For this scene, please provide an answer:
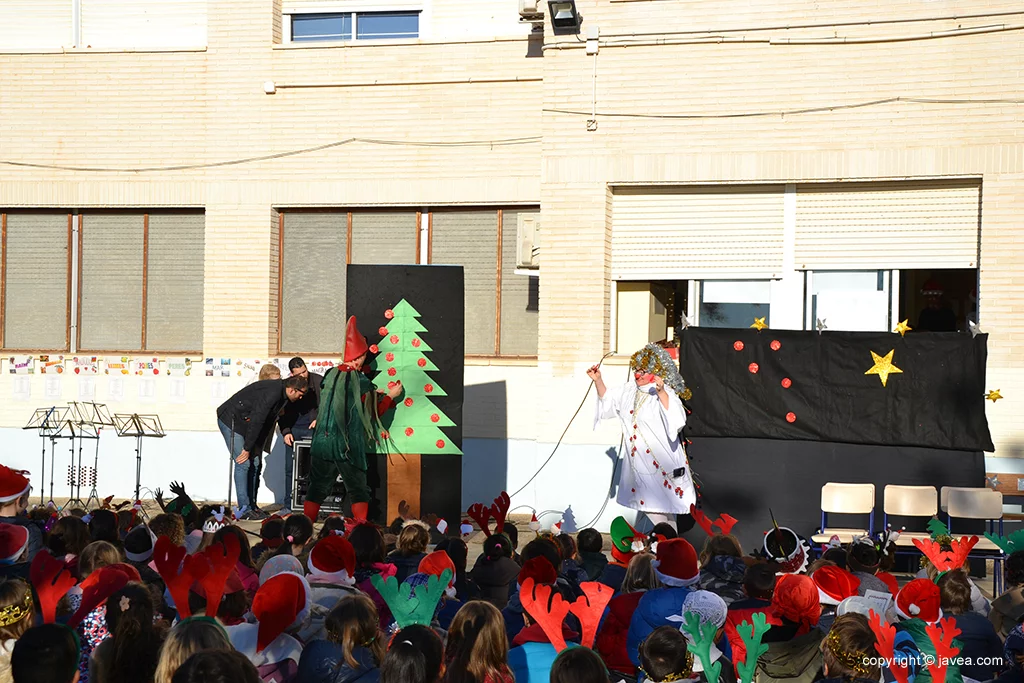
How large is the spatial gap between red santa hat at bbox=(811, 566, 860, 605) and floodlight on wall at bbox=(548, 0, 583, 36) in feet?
28.8

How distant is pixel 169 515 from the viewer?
23.9ft

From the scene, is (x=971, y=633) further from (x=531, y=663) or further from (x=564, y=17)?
(x=564, y=17)

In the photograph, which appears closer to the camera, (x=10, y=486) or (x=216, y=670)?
(x=216, y=670)

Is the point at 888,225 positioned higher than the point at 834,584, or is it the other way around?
the point at 888,225

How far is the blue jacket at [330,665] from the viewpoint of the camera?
173 inches

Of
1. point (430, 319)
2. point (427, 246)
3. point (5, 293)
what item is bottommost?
point (430, 319)

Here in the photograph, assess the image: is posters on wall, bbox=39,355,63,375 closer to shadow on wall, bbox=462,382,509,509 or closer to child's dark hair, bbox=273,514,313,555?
shadow on wall, bbox=462,382,509,509

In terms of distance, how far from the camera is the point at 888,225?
12.9 meters

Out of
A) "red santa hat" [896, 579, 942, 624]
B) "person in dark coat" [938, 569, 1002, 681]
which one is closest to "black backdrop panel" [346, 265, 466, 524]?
"person in dark coat" [938, 569, 1002, 681]

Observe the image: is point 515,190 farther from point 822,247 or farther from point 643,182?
point 822,247

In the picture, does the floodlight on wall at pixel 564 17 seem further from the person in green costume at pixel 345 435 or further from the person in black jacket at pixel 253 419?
the person in black jacket at pixel 253 419

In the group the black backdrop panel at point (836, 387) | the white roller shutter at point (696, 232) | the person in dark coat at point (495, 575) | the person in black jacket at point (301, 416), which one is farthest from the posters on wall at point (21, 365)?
the person in dark coat at point (495, 575)

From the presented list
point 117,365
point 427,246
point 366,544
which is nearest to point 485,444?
point 427,246

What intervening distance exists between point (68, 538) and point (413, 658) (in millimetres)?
3860
